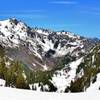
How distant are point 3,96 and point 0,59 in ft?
370

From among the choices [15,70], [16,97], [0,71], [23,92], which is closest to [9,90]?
[23,92]

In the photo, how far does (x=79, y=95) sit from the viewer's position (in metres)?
23.8

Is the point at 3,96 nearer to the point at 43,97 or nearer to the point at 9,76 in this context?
the point at 43,97

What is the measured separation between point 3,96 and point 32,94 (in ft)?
6.94

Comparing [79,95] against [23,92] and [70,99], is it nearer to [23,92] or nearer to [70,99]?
[70,99]

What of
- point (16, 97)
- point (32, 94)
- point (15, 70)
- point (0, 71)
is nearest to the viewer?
point (16, 97)

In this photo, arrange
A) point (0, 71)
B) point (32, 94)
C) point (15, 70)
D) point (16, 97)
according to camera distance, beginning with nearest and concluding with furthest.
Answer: point (16, 97) < point (32, 94) < point (0, 71) < point (15, 70)

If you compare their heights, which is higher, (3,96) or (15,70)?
(15,70)

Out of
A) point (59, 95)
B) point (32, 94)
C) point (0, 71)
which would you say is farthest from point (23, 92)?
point (0, 71)

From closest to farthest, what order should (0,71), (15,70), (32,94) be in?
(32,94) < (0,71) < (15,70)

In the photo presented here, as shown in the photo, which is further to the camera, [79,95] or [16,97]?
[79,95]

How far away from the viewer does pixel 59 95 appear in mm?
23922

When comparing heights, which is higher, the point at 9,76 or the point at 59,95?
the point at 9,76

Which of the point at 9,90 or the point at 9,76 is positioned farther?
the point at 9,76
